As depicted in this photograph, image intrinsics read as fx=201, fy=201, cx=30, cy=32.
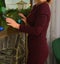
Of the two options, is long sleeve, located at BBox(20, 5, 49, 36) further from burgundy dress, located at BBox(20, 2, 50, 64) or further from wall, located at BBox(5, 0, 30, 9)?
wall, located at BBox(5, 0, 30, 9)

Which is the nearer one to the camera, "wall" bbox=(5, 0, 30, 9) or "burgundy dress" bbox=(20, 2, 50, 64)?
"burgundy dress" bbox=(20, 2, 50, 64)

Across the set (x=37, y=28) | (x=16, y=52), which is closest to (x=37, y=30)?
(x=37, y=28)

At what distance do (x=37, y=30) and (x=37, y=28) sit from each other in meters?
0.02

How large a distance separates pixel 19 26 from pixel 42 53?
1.26 feet

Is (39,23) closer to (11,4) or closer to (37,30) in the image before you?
(37,30)

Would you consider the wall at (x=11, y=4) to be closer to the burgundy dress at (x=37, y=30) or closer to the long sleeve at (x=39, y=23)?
→ the burgundy dress at (x=37, y=30)

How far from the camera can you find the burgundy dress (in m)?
1.88

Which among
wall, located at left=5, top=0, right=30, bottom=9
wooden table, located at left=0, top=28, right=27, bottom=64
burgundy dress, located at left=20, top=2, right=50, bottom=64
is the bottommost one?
wooden table, located at left=0, top=28, right=27, bottom=64

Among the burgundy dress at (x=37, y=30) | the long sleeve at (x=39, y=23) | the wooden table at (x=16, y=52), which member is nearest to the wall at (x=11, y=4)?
the wooden table at (x=16, y=52)

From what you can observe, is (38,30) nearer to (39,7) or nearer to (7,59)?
(39,7)

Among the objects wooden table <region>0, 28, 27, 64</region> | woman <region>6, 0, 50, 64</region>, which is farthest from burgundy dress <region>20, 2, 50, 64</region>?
wooden table <region>0, 28, 27, 64</region>

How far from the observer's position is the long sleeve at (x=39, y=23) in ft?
6.13

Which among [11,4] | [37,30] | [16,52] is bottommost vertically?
[16,52]

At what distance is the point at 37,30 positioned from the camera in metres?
1.87
